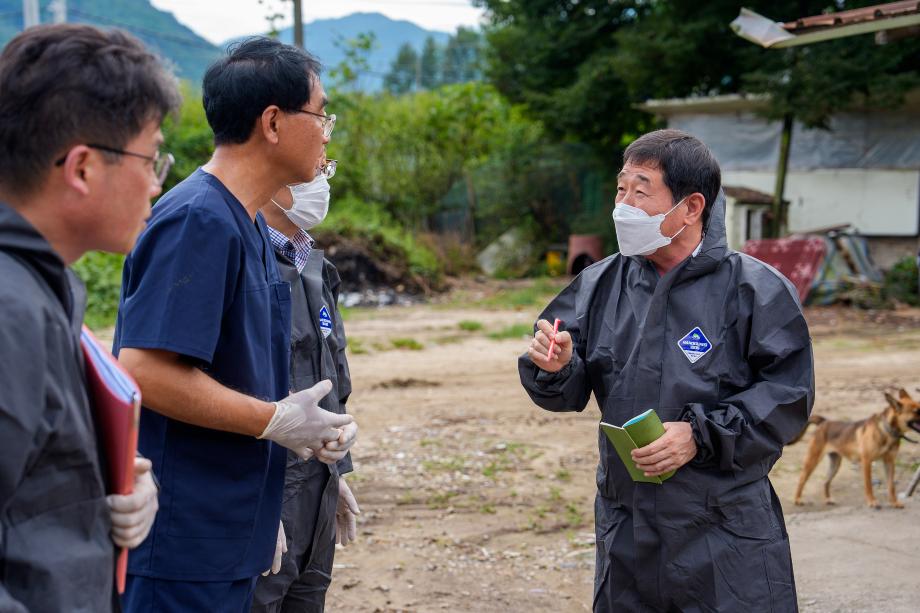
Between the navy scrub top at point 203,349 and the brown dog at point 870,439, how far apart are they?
15.5 ft

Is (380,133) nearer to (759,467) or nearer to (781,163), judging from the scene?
(781,163)

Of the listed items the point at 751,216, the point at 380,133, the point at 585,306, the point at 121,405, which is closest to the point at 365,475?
the point at 585,306

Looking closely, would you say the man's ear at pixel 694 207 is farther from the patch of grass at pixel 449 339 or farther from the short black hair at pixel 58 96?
the patch of grass at pixel 449 339

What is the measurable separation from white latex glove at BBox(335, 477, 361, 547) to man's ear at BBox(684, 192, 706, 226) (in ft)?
4.96

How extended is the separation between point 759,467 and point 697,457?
232 millimetres

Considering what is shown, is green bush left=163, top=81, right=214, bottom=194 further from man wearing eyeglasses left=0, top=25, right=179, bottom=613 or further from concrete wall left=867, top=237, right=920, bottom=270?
man wearing eyeglasses left=0, top=25, right=179, bottom=613

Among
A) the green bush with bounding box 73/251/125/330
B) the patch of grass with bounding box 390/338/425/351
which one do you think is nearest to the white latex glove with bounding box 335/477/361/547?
the patch of grass with bounding box 390/338/425/351

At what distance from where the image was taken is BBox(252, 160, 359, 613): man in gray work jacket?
120 inches

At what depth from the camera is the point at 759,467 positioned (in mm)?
2879

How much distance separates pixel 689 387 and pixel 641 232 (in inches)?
20.7

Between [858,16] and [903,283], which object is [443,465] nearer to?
[858,16]

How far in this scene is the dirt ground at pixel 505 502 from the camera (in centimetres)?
476

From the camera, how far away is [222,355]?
2252 millimetres

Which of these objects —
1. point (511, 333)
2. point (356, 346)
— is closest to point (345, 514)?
point (356, 346)
